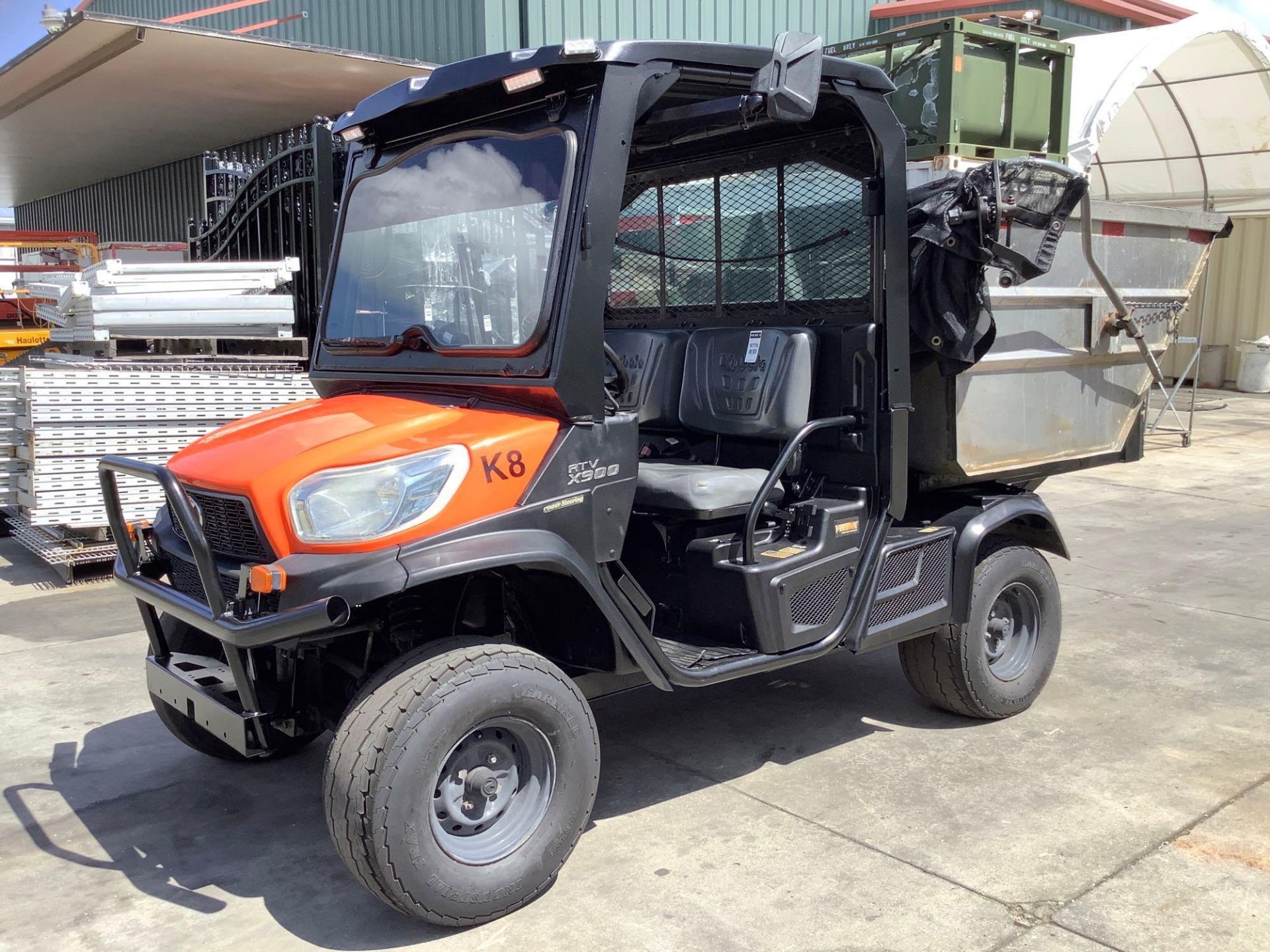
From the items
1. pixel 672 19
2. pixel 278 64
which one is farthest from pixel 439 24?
pixel 672 19

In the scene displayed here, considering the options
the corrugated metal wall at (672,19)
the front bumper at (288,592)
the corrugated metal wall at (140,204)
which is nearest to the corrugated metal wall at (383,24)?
the corrugated metal wall at (672,19)

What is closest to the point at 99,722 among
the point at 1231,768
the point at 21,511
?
the point at 21,511

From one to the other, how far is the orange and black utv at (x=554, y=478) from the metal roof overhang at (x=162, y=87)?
5.85 m

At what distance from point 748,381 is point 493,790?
1.83 meters

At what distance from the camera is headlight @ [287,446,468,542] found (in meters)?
3.21

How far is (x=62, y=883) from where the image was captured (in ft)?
12.0

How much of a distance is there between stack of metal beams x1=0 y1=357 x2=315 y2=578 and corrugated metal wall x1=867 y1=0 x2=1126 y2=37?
400 inches

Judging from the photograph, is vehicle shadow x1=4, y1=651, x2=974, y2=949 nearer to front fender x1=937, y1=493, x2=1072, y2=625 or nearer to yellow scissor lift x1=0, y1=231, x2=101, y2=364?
front fender x1=937, y1=493, x2=1072, y2=625

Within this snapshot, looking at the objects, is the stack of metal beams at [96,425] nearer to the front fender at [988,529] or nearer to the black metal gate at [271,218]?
the black metal gate at [271,218]

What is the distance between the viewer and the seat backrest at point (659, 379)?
4.76 meters

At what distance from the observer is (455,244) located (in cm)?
382

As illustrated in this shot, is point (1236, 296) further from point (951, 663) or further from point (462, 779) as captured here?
point (462, 779)

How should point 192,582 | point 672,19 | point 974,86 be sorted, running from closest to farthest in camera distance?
point 192,582 → point 974,86 → point 672,19

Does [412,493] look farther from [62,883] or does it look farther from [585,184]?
[62,883]
